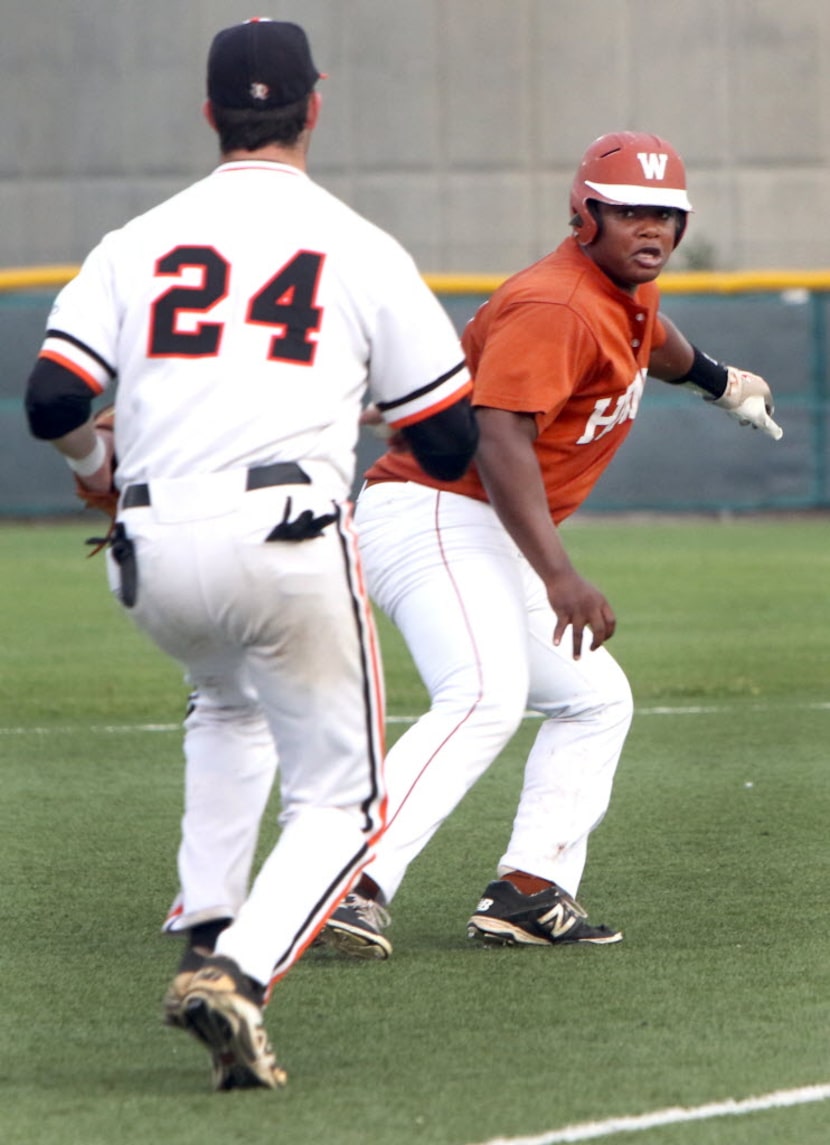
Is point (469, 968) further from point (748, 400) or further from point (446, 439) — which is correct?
point (748, 400)

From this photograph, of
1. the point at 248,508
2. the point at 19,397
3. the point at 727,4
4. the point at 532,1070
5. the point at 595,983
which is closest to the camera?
the point at 248,508

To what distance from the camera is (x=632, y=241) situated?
516cm

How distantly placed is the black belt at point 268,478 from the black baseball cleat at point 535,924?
1.88m

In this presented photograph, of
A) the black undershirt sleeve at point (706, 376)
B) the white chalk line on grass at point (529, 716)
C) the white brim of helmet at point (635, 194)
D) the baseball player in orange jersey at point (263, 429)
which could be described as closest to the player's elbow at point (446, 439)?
the baseball player in orange jersey at point (263, 429)

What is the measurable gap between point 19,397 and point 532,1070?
771 inches

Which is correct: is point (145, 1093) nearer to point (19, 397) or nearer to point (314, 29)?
point (19, 397)

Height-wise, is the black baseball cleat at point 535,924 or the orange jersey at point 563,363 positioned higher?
the orange jersey at point 563,363

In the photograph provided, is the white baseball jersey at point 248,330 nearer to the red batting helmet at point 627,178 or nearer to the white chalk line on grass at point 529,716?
the red batting helmet at point 627,178

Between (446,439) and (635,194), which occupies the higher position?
(635,194)

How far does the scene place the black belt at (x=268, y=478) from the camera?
12.4 ft

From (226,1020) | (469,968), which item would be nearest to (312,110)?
(226,1020)

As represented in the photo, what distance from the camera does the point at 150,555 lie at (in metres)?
3.81

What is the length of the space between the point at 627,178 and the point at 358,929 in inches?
80.1

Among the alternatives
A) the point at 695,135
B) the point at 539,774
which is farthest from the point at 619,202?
the point at 695,135
